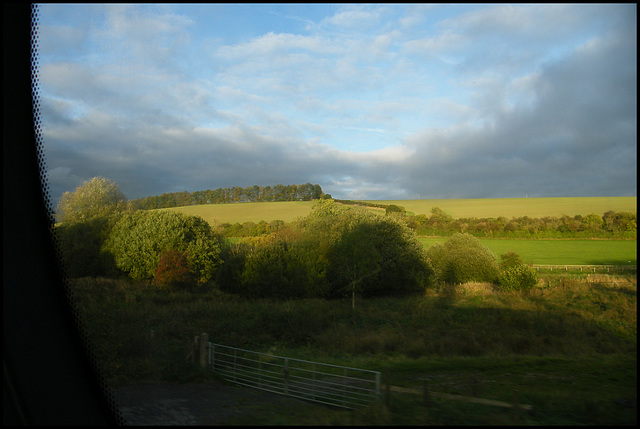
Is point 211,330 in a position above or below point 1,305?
below

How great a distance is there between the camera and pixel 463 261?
24578mm

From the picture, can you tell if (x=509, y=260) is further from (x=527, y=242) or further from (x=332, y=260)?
(x=332, y=260)

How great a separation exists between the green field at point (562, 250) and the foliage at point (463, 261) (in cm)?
113

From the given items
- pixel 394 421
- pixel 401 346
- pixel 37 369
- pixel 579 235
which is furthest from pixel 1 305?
pixel 579 235

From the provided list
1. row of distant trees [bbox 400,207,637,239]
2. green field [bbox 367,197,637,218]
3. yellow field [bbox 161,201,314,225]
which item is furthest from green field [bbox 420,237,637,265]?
yellow field [bbox 161,201,314,225]

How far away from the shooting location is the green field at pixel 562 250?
12.6 metres

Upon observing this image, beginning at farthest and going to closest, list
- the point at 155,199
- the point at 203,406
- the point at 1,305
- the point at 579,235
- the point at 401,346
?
the point at 579,235 → the point at 401,346 → the point at 155,199 → the point at 203,406 → the point at 1,305

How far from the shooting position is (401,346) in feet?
41.8

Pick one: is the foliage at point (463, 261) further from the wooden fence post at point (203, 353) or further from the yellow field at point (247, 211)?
the wooden fence post at point (203, 353)

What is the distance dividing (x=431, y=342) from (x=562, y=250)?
10274 millimetres

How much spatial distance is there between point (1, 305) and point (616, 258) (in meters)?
12.9

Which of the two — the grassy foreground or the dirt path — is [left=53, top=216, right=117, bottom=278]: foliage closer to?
the grassy foreground

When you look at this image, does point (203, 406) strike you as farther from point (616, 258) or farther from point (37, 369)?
point (616, 258)

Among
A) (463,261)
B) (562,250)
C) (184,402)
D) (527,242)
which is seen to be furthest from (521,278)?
(184,402)
